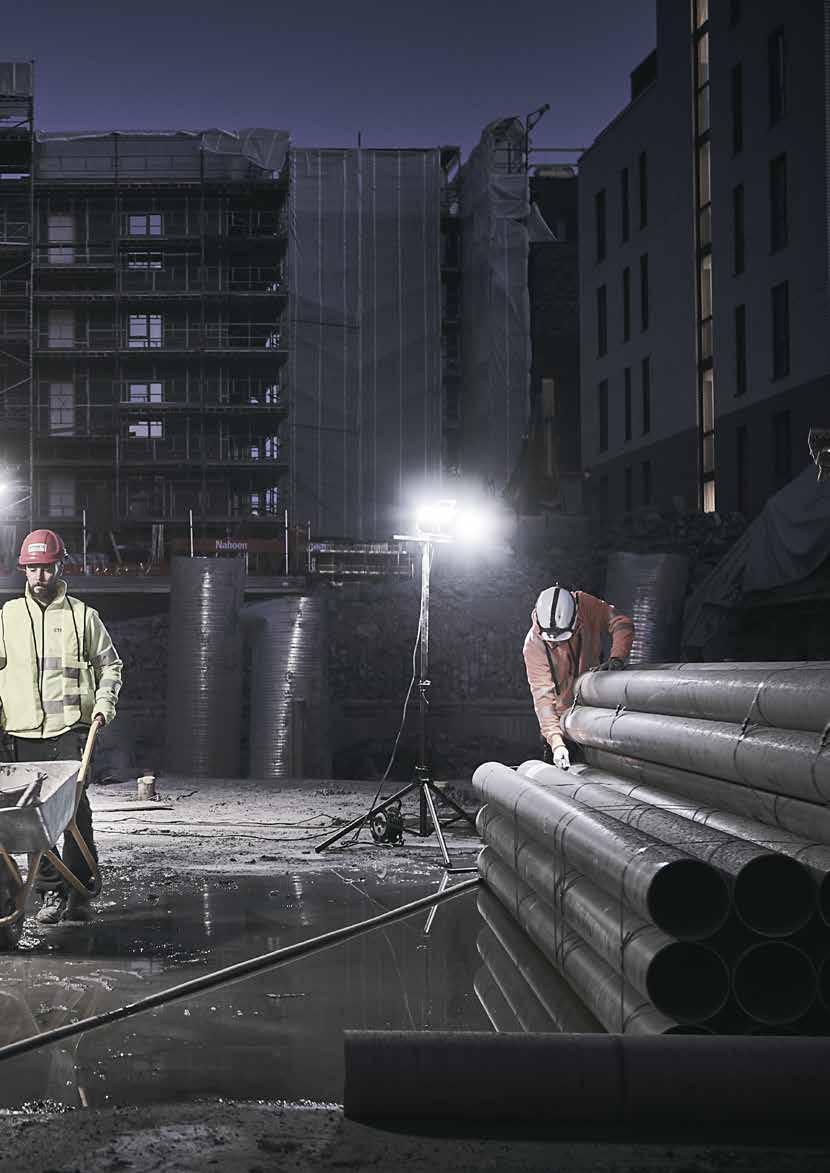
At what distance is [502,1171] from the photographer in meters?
3.51

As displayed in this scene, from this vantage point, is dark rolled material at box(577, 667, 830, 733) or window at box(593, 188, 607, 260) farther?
window at box(593, 188, 607, 260)

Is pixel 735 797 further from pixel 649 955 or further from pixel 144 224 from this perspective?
pixel 144 224

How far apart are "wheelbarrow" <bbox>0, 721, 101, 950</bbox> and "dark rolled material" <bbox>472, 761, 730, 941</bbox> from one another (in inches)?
94.9

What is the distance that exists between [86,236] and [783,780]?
41526 mm

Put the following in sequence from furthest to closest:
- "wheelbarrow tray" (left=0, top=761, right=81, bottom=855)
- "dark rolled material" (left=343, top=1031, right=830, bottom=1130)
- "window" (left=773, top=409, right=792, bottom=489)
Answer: "window" (left=773, top=409, right=792, bottom=489)
"wheelbarrow tray" (left=0, top=761, right=81, bottom=855)
"dark rolled material" (left=343, top=1031, right=830, bottom=1130)

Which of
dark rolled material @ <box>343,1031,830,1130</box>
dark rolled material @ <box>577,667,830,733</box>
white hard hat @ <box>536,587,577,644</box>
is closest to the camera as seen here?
dark rolled material @ <box>343,1031,830,1130</box>

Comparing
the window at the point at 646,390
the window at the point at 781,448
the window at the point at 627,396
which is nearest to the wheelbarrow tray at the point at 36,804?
the window at the point at 781,448

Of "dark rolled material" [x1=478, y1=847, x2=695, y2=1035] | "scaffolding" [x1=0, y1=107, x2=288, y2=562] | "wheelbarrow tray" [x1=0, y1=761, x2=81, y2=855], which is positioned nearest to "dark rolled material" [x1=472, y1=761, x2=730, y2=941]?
"dark rolled material" [x1=478, y1=847, x2=695, y2=1035]

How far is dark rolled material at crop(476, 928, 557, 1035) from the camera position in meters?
5.02

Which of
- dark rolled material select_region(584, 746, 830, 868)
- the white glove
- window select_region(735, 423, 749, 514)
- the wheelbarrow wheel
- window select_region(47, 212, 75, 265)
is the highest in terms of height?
window select_region(47, 212, 75, 265)

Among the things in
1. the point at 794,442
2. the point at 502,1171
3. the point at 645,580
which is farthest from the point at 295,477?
the point at 502,1171

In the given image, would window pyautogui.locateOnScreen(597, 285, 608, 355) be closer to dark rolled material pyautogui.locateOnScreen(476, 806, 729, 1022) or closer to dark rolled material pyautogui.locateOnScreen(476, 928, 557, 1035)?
dark rolled material pyautogui.locateOnScreen(476, 928, 557, 1035)

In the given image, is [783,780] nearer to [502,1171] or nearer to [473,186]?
[502,1171]

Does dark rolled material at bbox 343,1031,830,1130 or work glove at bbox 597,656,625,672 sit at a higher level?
work glove at bbox 597,656,625,672
